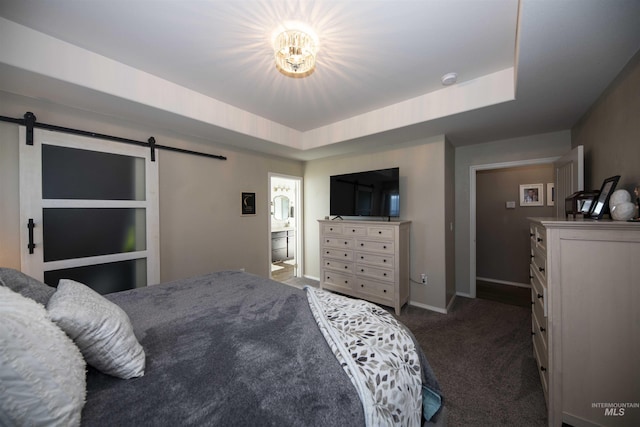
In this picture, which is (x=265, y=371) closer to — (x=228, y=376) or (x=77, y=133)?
(x=228, y=376)

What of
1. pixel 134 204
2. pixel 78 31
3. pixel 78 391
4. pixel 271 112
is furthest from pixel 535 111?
pixel 134 204

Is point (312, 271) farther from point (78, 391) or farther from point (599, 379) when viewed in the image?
point (78, 391)

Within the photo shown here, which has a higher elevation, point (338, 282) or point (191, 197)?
point (191, 197)

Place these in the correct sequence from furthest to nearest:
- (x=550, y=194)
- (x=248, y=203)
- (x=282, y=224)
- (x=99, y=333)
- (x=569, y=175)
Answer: (x=282, y=224), (x=550, y=194), (x=248, y=203), (x=569, y=175), (x=99, y=333)

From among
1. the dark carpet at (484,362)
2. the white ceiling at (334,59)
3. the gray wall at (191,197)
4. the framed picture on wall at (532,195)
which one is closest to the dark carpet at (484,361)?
the dark carpet at (484,362)

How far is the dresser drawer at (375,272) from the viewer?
3209 mm

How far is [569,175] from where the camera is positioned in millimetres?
2545

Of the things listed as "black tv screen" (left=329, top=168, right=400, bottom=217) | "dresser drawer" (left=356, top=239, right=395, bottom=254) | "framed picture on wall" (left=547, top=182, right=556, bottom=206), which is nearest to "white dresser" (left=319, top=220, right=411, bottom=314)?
"dresser drawer" (left=356, top=239, right=395, bottom=254)

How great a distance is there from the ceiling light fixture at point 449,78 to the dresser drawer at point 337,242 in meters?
2.19

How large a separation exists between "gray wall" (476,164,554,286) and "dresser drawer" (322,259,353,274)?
9.21 ft

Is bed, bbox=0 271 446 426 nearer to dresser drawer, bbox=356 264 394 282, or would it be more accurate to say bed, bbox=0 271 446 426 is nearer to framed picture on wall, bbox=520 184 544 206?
dresser drawer, bbox=356 264 394 282

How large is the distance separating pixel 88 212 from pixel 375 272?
10.8 feet

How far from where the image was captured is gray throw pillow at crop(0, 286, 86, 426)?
607 mm

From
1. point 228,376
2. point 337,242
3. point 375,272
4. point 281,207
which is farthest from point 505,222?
point 228,376
